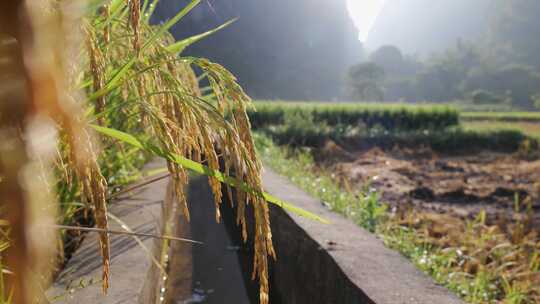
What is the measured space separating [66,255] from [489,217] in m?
3.22

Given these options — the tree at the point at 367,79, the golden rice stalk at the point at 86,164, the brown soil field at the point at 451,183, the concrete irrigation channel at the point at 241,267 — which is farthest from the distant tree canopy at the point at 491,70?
the golden rice stalk at the point at 86,164

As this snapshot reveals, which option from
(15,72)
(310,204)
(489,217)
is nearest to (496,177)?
(489,217)

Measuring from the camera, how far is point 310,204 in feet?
7.02

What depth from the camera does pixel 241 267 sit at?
2.19 meters

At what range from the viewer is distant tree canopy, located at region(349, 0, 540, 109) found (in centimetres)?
5253

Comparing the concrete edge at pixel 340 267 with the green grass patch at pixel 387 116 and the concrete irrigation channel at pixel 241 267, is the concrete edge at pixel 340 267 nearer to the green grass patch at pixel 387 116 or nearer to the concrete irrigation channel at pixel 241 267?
the concrete irrigation channel at pixel 241 267

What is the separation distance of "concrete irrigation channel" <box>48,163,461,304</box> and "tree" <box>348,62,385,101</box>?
64791mm

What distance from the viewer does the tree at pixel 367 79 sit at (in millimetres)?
65812

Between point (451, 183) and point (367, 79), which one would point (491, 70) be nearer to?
point (367, 79)

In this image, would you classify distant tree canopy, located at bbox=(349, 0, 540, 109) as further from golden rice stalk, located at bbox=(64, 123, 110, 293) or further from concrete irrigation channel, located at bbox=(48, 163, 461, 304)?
golden rice stalk, located at bbox=(64, 123, 110, 293)

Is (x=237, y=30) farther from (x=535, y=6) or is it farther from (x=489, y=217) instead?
(x=535, y=6)

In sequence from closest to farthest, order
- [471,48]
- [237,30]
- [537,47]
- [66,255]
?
[66,255]
[237,30]
[537,47]
[471,48]

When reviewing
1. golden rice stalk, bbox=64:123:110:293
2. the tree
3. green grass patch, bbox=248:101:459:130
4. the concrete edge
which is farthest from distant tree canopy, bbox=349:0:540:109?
golden rice stalk, bbox=64:123:110:293

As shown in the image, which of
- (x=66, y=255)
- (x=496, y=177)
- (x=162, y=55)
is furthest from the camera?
(x=496, y=177)
